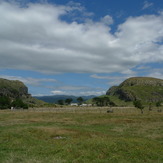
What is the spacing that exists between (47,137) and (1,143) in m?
5.98

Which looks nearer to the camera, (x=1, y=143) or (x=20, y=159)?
(x=20, y=159)

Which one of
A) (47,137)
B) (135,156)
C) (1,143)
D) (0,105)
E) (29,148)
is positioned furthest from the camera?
(0,105)

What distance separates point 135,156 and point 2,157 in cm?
1033

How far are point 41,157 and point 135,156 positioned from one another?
7.37 metres

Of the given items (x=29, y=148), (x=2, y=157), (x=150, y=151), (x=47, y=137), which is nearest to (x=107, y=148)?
(x=150, y=151)

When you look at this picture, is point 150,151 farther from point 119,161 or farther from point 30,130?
point 30,130

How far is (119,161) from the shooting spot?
581 inches

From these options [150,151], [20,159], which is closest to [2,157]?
[20,159]

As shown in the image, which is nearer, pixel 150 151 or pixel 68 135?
pixel 150 151

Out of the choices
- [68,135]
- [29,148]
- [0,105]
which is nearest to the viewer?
[29,148]

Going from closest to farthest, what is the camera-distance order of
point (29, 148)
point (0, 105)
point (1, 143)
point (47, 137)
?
Answer: 1. point (29, 148)
2. point (1, 143)
3. point (47, 137)
4. point (0, 105)

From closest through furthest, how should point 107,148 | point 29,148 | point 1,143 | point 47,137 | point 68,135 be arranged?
point 107,148 < point 29,148 < point 1,143 < point 47,137 < point 68,135

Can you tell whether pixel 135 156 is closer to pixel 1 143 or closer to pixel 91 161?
pixel 91 161

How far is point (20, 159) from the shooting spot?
1499 centimetres
